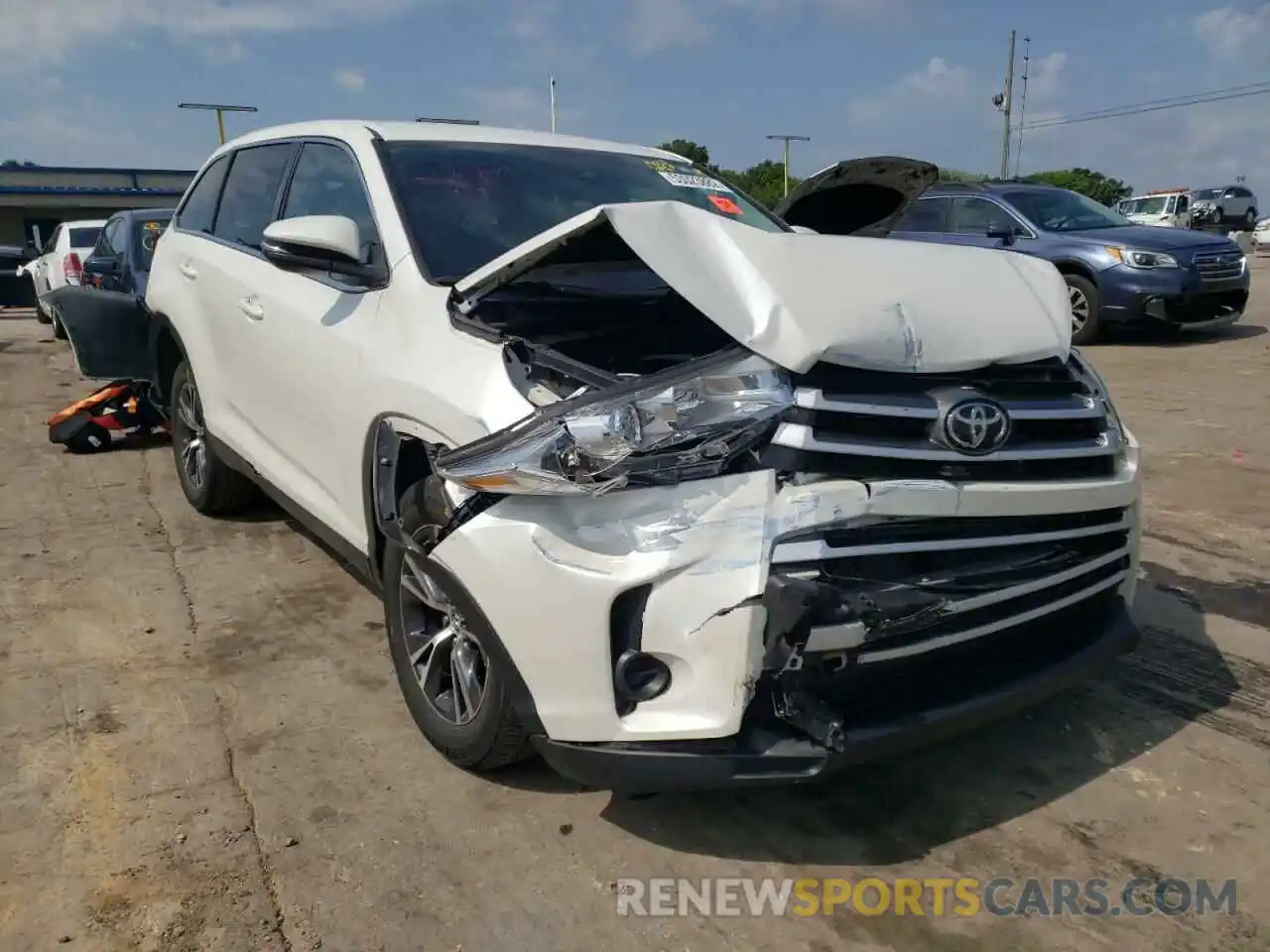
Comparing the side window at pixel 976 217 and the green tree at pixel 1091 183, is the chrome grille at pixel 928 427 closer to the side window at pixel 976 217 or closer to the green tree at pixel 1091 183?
the side window at pixel 976 217

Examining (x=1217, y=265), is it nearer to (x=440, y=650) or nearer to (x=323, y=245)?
(x=323, y=245)

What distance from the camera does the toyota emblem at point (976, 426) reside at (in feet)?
7.74

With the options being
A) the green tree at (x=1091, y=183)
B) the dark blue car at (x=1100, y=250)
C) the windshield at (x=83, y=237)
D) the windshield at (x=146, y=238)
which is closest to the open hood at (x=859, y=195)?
the dark blue car at (x=1100, y=250)

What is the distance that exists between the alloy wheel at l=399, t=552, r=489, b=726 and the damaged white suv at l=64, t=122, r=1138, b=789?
0.01 m

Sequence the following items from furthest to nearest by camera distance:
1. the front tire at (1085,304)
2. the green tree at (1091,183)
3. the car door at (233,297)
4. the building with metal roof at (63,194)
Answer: the green tree at (1091,183) → the building with metal roof at (63,194) → the front tire at (1085,304) → the car door at (233,297)

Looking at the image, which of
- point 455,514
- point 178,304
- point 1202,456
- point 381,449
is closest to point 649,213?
point 455,514

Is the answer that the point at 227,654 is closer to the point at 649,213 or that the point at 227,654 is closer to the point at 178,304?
the point at 178,304

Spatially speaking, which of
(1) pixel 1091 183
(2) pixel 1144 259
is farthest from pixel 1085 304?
(1) pixel 1091 183

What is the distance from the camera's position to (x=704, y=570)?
217cm

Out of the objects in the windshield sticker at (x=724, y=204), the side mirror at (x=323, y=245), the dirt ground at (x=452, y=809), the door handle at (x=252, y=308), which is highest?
the windshield sticker at (x=724, y=204)

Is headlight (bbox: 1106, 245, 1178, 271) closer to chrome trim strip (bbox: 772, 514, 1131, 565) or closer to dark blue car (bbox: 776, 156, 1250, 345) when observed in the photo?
dark blue car (bbox: 776, 156, 1250, 345)

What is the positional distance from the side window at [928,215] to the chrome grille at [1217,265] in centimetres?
256

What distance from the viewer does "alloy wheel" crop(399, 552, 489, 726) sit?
8.95 feet

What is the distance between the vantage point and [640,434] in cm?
223
